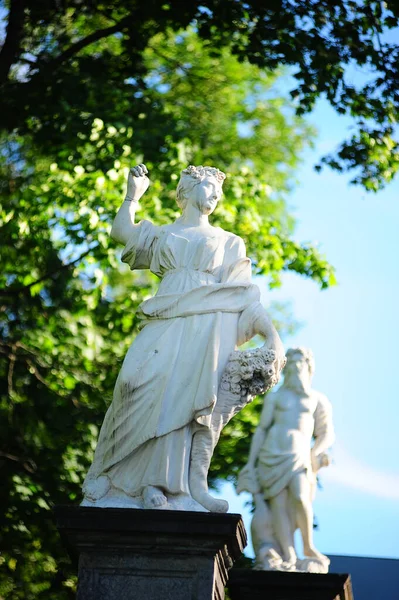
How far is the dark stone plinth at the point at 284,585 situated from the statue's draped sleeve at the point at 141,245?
3550 mm

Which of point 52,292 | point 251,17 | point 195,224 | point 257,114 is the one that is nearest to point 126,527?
point 195,224

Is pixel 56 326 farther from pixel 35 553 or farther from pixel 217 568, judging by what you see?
pixel 217 568

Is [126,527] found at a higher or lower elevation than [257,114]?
lower

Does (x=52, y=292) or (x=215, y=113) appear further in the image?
(x=215, y=113)

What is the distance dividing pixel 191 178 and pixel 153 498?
229 centimetres

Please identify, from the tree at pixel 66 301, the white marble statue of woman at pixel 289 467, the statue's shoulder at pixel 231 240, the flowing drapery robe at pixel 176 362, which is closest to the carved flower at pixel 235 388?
the flowing drapery robe at pixel 176 362

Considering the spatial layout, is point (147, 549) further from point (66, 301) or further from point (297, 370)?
point (66, 301)

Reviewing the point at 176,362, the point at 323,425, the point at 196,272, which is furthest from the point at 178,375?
the point at 323,425

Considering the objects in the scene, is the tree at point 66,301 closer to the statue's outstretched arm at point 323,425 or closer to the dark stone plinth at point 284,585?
the statue's outstretched arm at point 323,425

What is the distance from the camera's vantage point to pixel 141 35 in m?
15.1

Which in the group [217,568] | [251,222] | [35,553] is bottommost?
[35,553]

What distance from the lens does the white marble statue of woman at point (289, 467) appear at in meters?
11.1

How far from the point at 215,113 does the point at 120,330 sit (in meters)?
7.35

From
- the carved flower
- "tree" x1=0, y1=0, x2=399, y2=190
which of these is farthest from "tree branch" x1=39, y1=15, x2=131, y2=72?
the carved flower
